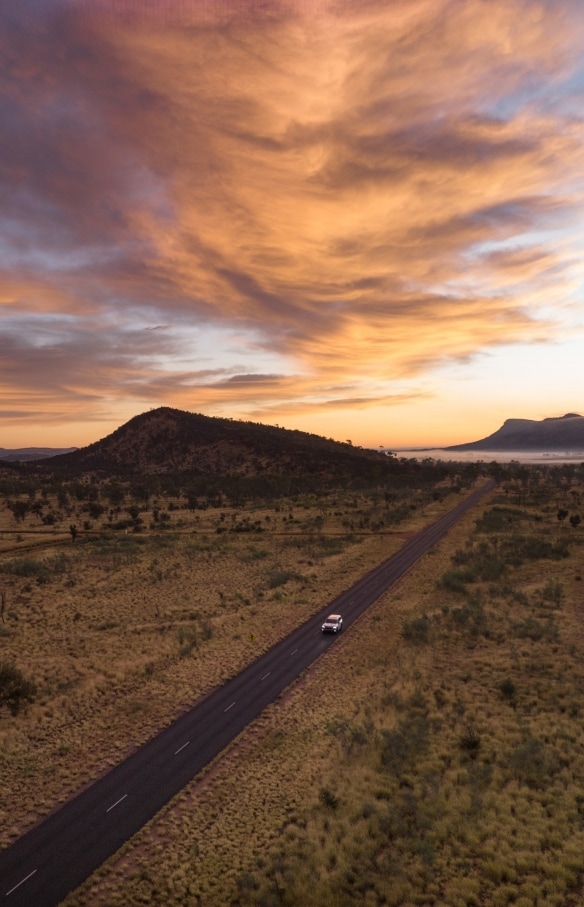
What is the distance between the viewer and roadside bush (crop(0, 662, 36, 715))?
30.9m

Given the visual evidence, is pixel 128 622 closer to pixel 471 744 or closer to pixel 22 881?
pixel 22 881

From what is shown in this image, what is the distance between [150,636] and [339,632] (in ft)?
53.5

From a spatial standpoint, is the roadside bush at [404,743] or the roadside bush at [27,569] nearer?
the roadside bush at [404,743]

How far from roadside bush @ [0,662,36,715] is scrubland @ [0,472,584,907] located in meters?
0.73

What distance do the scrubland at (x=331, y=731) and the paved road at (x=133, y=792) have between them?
861 mm

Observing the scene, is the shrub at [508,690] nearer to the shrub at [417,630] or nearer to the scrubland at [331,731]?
the scrubland at [331,731]

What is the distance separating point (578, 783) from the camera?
69.6ft

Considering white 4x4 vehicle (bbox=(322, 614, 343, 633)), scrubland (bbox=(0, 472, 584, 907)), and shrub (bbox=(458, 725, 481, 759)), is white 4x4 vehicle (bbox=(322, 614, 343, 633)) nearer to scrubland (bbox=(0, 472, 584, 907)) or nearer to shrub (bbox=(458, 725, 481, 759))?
scrubland (bbox=(0, 472, 584, 907))

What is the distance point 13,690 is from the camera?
103 ft

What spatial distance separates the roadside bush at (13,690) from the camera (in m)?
30.9

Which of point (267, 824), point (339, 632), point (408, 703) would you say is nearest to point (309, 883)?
point (267, 824)

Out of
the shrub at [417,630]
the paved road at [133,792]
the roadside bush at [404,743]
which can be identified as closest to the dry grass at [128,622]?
the paved road at [133,792]

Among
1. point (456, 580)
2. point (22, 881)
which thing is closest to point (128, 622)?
point (22, 881)

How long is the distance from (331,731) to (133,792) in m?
10.5
